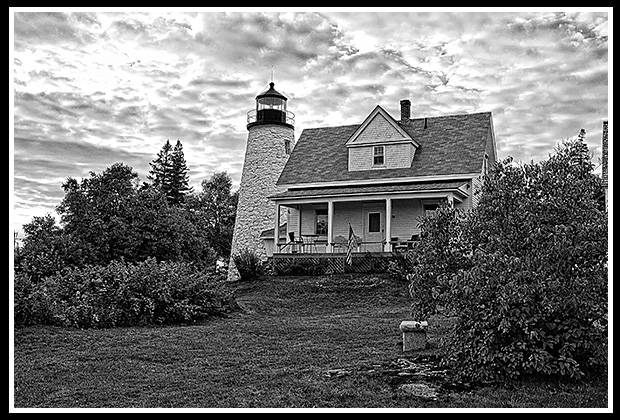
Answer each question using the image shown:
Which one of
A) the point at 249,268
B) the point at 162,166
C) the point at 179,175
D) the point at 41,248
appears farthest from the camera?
the point at 162,166

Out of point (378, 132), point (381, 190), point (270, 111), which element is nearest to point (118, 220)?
point (270, 111)

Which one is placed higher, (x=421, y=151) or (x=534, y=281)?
(x=421, y=151)

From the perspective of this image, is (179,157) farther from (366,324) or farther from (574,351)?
(574,351)

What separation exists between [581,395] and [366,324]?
5.71 meters

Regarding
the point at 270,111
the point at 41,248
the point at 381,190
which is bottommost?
the point at 41,248

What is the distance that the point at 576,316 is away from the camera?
22.3ft

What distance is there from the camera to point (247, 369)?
7.86 meters

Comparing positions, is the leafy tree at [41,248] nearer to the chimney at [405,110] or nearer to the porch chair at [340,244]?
the porch chair at [340,244]

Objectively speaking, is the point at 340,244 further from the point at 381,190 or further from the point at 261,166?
the point at 261,166

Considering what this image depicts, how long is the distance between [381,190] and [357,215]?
2.44m

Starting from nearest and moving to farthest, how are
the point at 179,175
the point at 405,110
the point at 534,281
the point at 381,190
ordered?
the point at 534,281
the point at 381,190
the point at 405,110
the point at 179,175

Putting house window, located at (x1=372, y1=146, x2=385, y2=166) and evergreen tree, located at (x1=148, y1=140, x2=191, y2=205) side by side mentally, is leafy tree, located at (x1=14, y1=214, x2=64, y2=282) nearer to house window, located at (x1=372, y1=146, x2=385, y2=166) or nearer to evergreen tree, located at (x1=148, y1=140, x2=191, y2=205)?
house window, located at (x1=372, y1=146, x2=385, y2=166)

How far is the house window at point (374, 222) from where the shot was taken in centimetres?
2447

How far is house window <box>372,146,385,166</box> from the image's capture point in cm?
2489
